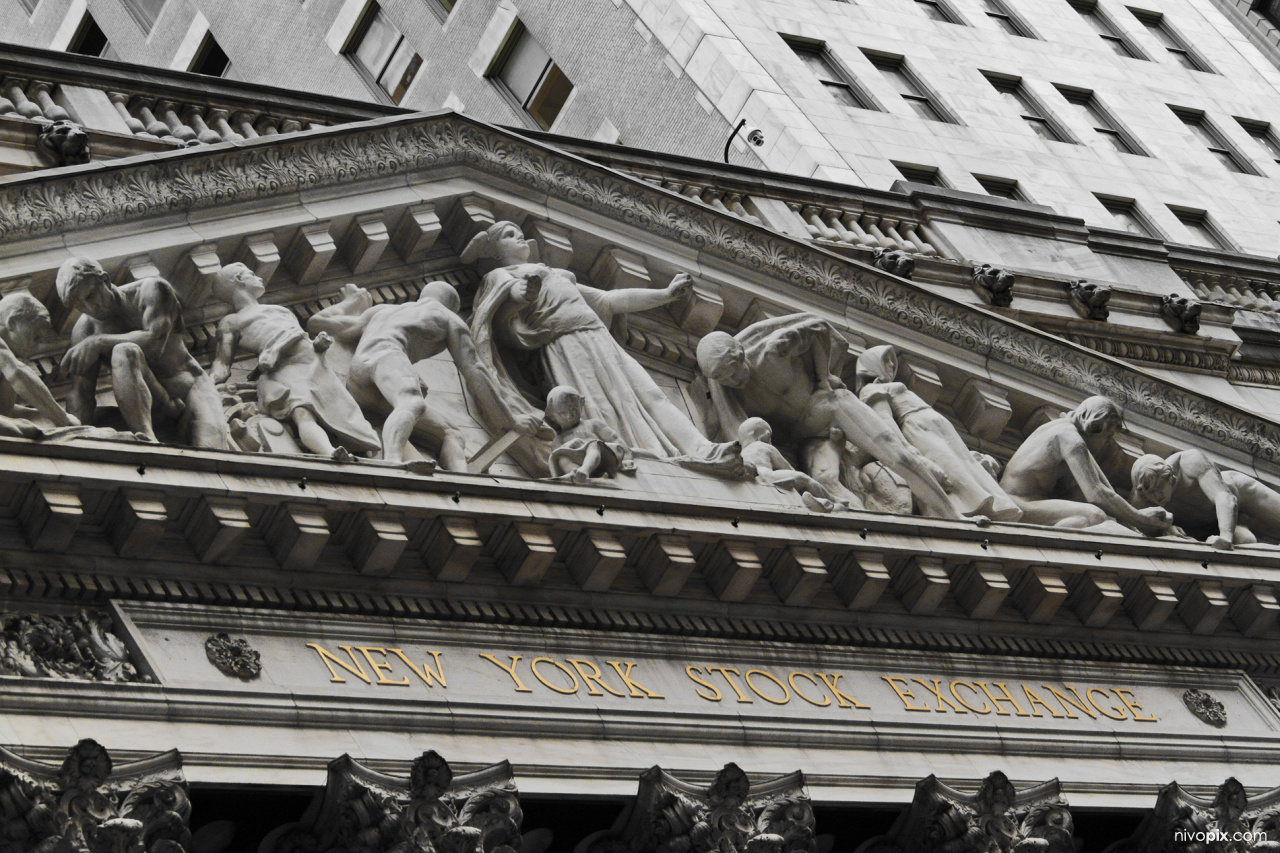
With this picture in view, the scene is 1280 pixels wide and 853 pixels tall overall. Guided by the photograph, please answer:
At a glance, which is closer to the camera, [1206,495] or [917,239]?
[1206,495]

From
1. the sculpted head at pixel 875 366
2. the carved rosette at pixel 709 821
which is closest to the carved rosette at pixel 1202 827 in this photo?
the carved rosette at pixel 709 821

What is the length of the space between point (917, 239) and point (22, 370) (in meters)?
15.6

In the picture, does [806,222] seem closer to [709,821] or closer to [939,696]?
[939,696]

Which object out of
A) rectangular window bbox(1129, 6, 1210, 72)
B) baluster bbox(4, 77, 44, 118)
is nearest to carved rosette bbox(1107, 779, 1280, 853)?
baluster bbox(4, 77, 44, 118)

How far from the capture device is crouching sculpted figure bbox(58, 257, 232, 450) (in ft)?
58.3

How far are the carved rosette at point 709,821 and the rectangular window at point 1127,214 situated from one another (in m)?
28.0

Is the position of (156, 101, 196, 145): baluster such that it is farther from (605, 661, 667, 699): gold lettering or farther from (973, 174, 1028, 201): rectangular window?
(973, 174, 1028, 201): rectangular window

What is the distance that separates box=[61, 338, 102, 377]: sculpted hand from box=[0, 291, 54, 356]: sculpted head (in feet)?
1.06

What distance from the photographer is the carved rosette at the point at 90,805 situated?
14562 mm

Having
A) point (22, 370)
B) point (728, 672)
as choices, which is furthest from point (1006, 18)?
point (22, 370)

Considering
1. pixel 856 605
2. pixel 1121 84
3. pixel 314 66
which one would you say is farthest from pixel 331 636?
pixel 1121 84

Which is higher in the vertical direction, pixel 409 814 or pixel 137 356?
pixel 137 356

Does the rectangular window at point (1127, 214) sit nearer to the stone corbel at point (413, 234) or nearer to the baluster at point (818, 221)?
the baluster at point (818, 221)

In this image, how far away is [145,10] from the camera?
50.6 metres
